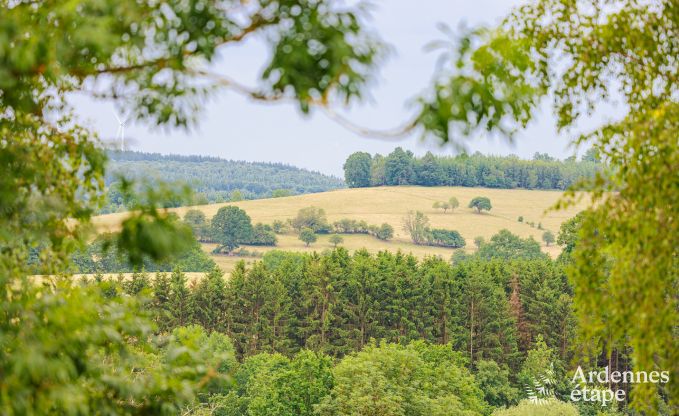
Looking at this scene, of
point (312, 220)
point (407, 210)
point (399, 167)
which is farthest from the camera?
point (399, 167)

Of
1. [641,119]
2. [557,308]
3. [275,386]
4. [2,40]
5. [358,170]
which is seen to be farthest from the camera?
[358,170]

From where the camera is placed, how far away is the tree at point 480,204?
12925cm

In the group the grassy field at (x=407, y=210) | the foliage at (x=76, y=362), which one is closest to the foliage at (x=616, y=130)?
the foliage at (x=76, y=362)

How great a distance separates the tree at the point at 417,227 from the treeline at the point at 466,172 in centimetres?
2045

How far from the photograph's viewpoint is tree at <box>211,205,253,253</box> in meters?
115

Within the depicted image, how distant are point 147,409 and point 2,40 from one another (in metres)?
2.94

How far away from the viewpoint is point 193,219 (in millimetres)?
124625

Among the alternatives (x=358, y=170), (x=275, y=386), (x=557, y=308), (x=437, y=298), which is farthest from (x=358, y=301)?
(x=358, y=170)

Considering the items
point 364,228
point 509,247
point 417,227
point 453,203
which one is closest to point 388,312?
point 509,247

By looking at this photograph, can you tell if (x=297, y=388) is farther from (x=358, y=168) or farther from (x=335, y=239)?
(x=358, y=168)

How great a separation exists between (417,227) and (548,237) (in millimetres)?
16285

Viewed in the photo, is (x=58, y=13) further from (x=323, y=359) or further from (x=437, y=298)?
(x=437, y=298)

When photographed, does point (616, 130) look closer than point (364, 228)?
Yes

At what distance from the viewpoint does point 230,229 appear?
376 ft
